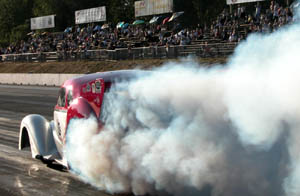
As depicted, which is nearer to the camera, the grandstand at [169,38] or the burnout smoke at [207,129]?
the burnout smoke at [207,129]

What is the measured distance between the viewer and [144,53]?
28375mm

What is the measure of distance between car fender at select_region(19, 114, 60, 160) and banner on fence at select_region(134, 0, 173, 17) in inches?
1246

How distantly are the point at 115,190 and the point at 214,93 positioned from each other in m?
2.14

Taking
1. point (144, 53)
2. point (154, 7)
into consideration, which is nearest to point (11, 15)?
point (154, 7)

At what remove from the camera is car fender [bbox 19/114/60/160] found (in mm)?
8391

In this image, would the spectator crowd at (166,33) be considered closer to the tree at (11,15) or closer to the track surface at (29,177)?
the track surface at (29,177)

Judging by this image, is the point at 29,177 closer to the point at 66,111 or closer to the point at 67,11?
the point at 66,111

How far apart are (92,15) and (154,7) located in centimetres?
1063

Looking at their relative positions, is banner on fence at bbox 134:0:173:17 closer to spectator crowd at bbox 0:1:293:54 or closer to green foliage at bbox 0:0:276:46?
spectator crowd at bbox 0:1:293:54

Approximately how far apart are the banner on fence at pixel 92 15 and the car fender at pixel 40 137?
1572 inches

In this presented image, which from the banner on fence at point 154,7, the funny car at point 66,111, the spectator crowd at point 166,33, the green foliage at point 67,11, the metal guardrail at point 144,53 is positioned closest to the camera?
the funny car at point 66,111

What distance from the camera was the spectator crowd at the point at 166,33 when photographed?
24.0m

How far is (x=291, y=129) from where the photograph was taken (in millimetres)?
4723

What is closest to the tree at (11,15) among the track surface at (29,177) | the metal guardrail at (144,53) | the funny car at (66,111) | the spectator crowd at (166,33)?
the spectator crowd at (166,33)
